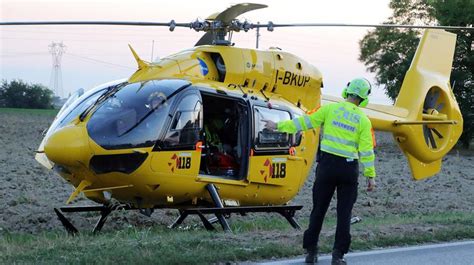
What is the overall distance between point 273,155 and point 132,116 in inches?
107

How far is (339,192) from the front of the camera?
7.83 m

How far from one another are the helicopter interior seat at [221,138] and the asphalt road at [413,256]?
3473 millimetres

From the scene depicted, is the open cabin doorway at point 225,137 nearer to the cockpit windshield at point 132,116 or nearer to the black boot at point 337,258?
the cockpit windshield at point 132,116

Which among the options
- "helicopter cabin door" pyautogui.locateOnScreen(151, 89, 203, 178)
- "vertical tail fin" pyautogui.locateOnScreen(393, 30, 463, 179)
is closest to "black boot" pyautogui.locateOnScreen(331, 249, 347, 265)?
"helicopter cabin door" pyautogui.locateOnScreen(151, 89, 203, 178)

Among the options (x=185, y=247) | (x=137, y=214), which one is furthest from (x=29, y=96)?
(x=185, y=247)

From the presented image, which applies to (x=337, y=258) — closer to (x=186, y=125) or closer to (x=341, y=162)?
(x=341, y=162)

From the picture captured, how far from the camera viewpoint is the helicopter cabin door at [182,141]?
1050 cm

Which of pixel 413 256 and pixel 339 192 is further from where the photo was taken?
pixel 413 256

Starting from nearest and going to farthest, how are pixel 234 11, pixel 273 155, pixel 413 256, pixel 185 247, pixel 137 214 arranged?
pixel 185 247 → pixel 413 256 → pixel 234 11 → pixel 273 155 → pixel 137 214

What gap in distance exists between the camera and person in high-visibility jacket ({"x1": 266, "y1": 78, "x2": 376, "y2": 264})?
7.76 meters

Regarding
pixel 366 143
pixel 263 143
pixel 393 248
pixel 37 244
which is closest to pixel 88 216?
pixel 263 143

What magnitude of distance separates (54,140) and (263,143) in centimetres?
337

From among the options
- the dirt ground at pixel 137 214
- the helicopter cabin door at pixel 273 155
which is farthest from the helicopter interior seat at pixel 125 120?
the dirt ground at pixel 137 214

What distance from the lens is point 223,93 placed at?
11469 mm
